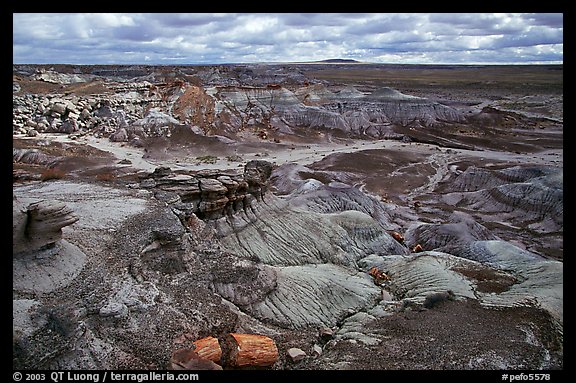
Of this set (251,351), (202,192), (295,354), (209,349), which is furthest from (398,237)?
(209,349)

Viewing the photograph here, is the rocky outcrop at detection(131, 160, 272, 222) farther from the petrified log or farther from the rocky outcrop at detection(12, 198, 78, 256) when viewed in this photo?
the petrified log

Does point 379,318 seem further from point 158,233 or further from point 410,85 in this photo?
point 410,85

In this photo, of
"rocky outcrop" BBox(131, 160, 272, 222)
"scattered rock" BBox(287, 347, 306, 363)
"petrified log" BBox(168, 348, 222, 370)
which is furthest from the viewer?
"rocky outcrop" BBox(131, 160, 272, 222)

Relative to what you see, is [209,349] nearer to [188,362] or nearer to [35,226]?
[188,362]

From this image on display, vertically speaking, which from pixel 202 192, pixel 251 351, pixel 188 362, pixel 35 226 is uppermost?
pixel 202 192

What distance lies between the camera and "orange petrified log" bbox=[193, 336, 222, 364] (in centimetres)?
1065

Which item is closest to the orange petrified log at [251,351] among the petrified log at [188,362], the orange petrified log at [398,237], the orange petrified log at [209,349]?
the orange petrified log at [209,349]

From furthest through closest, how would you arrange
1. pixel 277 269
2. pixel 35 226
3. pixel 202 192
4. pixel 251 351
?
pixel 202 192 < pixel 277 269 < pixel 35 226 < pixel 251 351

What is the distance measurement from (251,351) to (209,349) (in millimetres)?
1123

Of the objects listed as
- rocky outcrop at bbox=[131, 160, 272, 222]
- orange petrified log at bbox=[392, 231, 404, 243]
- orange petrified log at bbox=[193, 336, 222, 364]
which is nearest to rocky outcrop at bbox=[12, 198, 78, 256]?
orange petrified log at bbox=[193, 336, 222, 364]

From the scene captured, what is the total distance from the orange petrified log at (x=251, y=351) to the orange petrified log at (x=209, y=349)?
36 cm

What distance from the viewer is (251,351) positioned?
37.1 ft

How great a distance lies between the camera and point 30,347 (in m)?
9.44

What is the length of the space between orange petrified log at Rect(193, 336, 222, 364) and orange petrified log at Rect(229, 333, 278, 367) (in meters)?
0.36
